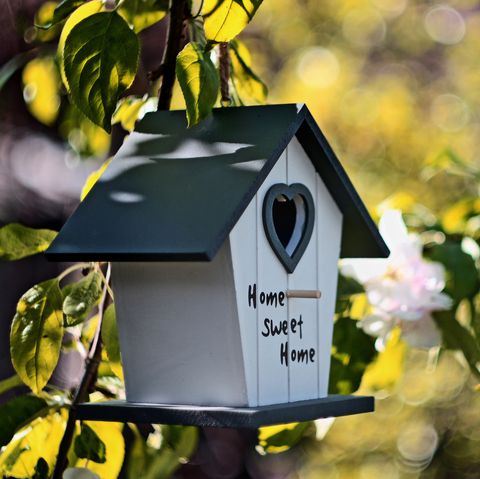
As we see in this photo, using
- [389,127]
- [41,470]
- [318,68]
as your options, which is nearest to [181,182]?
[41,470]

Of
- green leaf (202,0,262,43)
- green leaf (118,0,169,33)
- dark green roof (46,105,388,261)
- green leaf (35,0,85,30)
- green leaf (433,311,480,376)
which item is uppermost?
green leaf (202,0,262,43)

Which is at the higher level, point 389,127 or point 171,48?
point 171,48

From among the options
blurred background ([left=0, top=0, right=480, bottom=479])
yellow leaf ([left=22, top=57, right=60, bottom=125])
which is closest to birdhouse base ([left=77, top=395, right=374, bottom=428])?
yellow leaf ([left=22, top=57, right=60, bottom=125])

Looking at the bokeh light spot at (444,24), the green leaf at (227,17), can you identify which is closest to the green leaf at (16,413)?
the green leaf at (227,17)

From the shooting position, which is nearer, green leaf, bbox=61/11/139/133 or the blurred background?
green leaf, bbox=61/11/139/133

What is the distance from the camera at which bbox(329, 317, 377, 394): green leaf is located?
151 cm

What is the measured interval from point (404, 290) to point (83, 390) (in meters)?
0.50

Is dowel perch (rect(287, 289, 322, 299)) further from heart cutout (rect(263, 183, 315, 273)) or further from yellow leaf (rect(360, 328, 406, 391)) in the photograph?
yellow leaf (rect(360, 328, 406, 391))

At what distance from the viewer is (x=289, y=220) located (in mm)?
1360

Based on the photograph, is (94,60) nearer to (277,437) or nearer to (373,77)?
(277,437)

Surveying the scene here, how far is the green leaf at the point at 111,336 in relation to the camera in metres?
1.29

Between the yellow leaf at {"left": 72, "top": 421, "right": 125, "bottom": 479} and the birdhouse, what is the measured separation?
0.59 ft

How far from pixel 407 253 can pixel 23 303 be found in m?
0.64

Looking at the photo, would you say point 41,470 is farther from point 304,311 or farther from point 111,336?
point 304,311
